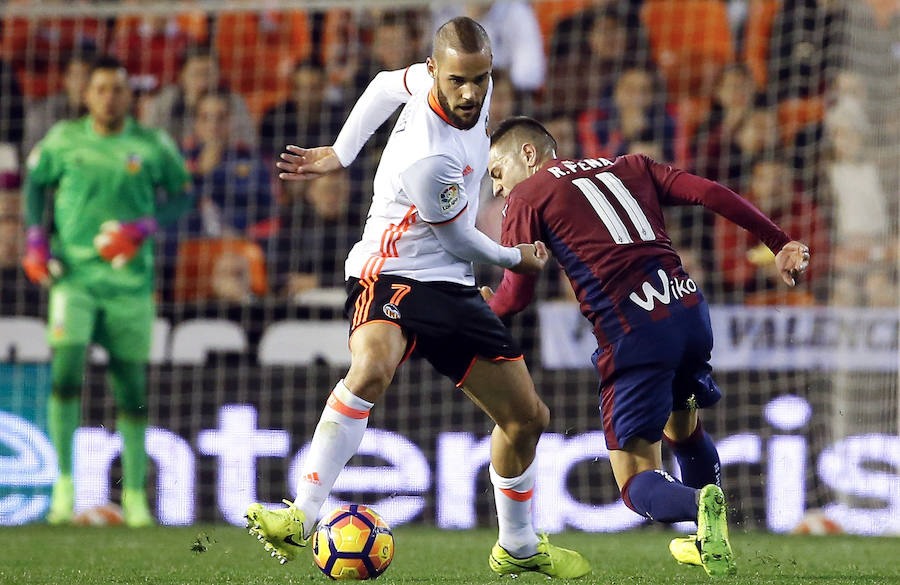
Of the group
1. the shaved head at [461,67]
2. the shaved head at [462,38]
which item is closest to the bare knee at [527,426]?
the shaved head at [461,67]

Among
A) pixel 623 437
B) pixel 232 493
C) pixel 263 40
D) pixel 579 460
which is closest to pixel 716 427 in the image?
pixel 579 460

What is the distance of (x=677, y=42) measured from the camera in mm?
10461

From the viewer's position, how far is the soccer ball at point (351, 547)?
423cm

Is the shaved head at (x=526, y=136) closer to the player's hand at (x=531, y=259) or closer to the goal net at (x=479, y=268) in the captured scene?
the player's hand at (x=531, y=259)

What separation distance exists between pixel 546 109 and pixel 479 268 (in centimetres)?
212

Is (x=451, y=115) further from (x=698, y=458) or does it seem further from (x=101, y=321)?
(x=101, y=321)

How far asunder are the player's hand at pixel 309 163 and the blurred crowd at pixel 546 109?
3.48 metres

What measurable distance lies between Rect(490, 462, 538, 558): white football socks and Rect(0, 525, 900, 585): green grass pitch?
4.5 inches

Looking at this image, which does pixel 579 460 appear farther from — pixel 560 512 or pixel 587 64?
pixel 587 64

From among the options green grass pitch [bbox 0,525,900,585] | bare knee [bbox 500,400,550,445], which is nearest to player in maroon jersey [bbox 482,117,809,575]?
bare knee [bbox 500,400,550,445]

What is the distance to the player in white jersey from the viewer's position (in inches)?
164

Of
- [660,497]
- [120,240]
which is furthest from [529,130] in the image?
[120,240]

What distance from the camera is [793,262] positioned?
4.14 m

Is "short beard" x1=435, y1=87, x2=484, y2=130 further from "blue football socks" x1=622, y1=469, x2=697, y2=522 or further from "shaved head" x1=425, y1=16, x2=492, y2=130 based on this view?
"blue football socks" x1=622, y1=469, x2=697, y2=522
